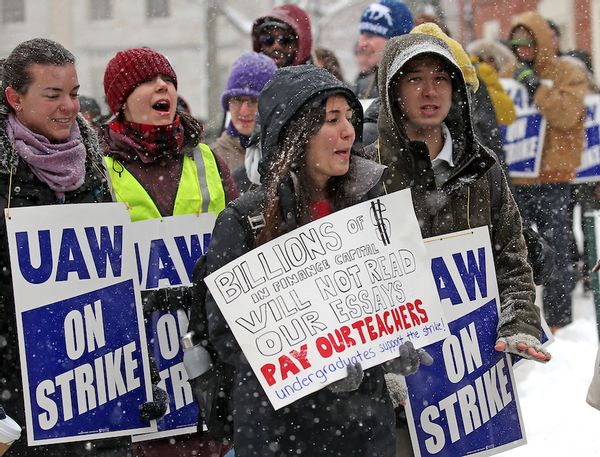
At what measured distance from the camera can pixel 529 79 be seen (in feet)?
31.7

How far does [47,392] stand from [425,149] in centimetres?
155

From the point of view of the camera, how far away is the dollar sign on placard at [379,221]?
157 inches

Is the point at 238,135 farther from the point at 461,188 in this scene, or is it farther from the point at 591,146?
the point at 591,146

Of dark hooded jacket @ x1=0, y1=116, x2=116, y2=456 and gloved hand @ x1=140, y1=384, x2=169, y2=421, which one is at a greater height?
dark hooded jacket @ x1=0, y1=116, x2=116, y2=456

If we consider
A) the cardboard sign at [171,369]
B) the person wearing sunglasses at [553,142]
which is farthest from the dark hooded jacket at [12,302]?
the person wearing sunglasses at [553,142]

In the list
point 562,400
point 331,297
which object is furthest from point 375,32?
point 331,297

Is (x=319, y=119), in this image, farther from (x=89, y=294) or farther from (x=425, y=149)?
(x=89, y=294)

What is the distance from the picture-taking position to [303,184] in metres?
3.98

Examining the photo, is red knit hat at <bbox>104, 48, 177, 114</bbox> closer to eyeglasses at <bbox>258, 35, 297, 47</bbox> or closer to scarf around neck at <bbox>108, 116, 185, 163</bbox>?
scarf around neck at <bbox>108, 116, 185, 163</bbox>

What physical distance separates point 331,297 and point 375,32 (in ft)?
12.8

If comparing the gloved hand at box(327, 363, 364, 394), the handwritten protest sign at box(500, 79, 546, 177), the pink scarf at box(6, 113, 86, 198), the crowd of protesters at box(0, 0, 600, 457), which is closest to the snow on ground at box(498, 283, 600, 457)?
the handwritten protest sign at box(500, 79, 546, 177)

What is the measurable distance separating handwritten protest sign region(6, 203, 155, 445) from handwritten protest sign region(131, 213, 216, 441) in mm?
322

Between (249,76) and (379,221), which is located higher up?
(249,76)

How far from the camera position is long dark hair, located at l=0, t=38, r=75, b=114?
4.41 m
